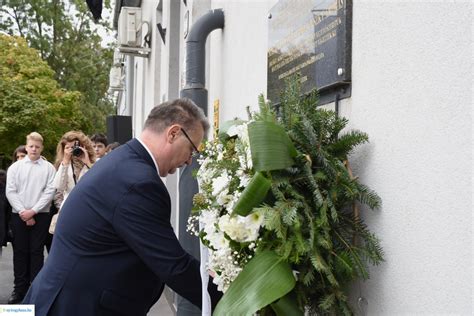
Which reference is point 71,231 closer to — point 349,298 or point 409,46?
point 349,298

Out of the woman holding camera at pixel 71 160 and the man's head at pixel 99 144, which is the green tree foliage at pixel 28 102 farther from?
the woman holding camera at pixel 71 160

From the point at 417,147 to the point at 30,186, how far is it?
20.8ft

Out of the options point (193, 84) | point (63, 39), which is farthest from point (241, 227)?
point (63, 39)

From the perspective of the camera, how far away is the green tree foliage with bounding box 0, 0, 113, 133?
34.0 metres

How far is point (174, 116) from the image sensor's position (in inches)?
117

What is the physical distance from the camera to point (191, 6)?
6.97 m

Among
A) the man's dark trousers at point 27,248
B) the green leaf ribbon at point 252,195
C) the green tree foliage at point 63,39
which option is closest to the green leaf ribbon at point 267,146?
the green leaf ribbon at point 252,195

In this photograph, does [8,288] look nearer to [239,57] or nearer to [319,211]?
[239,57]

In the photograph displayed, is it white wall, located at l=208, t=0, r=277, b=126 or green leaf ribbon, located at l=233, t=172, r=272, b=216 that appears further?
white wall, located at l=208, t=0, r=277, b=126

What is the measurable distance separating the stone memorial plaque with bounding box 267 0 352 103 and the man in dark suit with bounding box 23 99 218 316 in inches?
24.2

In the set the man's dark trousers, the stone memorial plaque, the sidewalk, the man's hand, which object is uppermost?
the stone memorial plaque

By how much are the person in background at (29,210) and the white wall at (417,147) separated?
583cm

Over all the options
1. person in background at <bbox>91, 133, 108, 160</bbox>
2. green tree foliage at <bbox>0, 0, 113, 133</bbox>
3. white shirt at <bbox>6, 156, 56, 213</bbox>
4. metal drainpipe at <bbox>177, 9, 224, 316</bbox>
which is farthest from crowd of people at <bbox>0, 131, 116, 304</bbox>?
green tree foliage at <bbox>0, 0, 113, 133</bbox>

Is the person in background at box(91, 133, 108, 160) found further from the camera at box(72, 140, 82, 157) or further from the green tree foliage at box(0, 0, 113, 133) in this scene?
the green tree foliage at box(0, 0, 113, 133)
